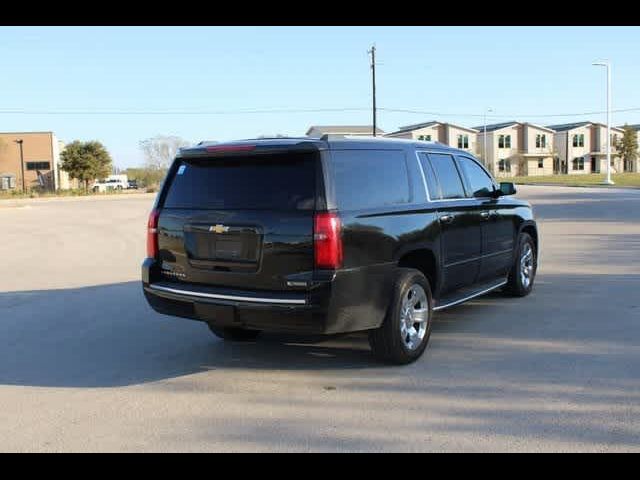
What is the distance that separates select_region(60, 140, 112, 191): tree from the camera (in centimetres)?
6347

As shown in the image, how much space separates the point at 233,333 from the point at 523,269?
3953 millimetres

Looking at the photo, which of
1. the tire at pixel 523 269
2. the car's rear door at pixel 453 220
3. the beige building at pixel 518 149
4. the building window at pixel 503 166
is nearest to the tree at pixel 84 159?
the beige building at pixel 518 149

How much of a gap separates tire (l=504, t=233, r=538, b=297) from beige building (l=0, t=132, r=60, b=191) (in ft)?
237

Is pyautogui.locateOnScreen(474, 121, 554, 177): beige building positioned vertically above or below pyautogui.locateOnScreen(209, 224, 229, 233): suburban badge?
above

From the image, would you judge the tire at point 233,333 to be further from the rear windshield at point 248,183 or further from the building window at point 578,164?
the building window at point 578,164

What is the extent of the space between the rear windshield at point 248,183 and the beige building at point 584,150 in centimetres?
9701

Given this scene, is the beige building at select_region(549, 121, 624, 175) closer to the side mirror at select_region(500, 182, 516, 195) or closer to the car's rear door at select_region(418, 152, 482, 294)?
the side mirror at select_region(500, 182, 516, 195)

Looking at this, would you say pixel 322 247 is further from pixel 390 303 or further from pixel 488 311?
pixel 488 311

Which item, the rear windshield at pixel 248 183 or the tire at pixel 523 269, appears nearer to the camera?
the rear windshield at pixel 248 183

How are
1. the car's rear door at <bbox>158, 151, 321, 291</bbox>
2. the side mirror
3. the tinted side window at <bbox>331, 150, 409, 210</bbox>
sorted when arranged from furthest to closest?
the side mirror
the tinted side window at <bbox>331, 150, 409, 210</bbox>
the car's rear door at <bbox>158, 151, 321, 291</bbox>

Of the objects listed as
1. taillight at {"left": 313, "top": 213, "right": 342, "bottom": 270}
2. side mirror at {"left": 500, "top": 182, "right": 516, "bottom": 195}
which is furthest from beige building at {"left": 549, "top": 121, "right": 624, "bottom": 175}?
taillight at {"left": 313, "top": 213, "right": 342, "bottom": 270}

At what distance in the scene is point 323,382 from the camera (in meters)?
5.41

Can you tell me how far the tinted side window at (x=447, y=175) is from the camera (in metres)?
6.75

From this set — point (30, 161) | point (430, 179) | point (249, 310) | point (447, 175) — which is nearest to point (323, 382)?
point (249, 310)
